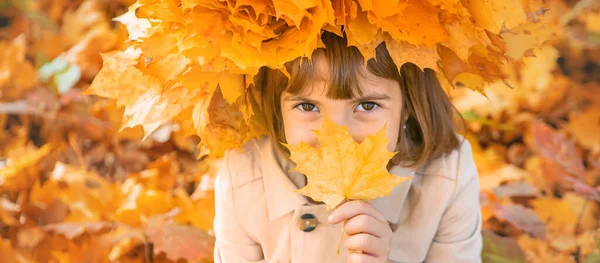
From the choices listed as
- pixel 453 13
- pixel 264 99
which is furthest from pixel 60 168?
pixel 453 13

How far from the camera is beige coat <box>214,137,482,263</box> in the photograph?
1.17m

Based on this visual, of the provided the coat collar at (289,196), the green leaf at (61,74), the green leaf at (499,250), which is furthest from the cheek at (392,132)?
the green leaf at (61,74)

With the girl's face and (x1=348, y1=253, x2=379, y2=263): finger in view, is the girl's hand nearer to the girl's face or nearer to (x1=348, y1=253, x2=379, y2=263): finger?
(x1=348, y1=253, x2=379, y2=263): finger

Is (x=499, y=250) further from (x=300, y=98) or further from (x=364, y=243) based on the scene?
(x=300, y=98)

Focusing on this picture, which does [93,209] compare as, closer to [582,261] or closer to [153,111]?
[153,111]

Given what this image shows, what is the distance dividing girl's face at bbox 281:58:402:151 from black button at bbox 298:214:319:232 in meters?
0.16

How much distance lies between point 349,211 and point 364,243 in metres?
0.05

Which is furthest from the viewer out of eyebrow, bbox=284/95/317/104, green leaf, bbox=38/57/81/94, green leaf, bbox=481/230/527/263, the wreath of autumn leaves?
green leaf, bbox=38/57/81/94

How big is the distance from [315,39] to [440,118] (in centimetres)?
34

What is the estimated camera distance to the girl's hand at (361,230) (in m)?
1.01

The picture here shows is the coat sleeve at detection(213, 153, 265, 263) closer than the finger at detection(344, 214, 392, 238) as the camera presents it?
No

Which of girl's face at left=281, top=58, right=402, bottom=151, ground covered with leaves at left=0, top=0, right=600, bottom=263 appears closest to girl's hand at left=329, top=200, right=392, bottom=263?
girl's face at left=281, top=58, right=402, bottom=151

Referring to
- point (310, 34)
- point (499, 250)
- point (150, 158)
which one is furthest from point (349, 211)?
point (150, 158)

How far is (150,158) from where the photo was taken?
74.7 inches
